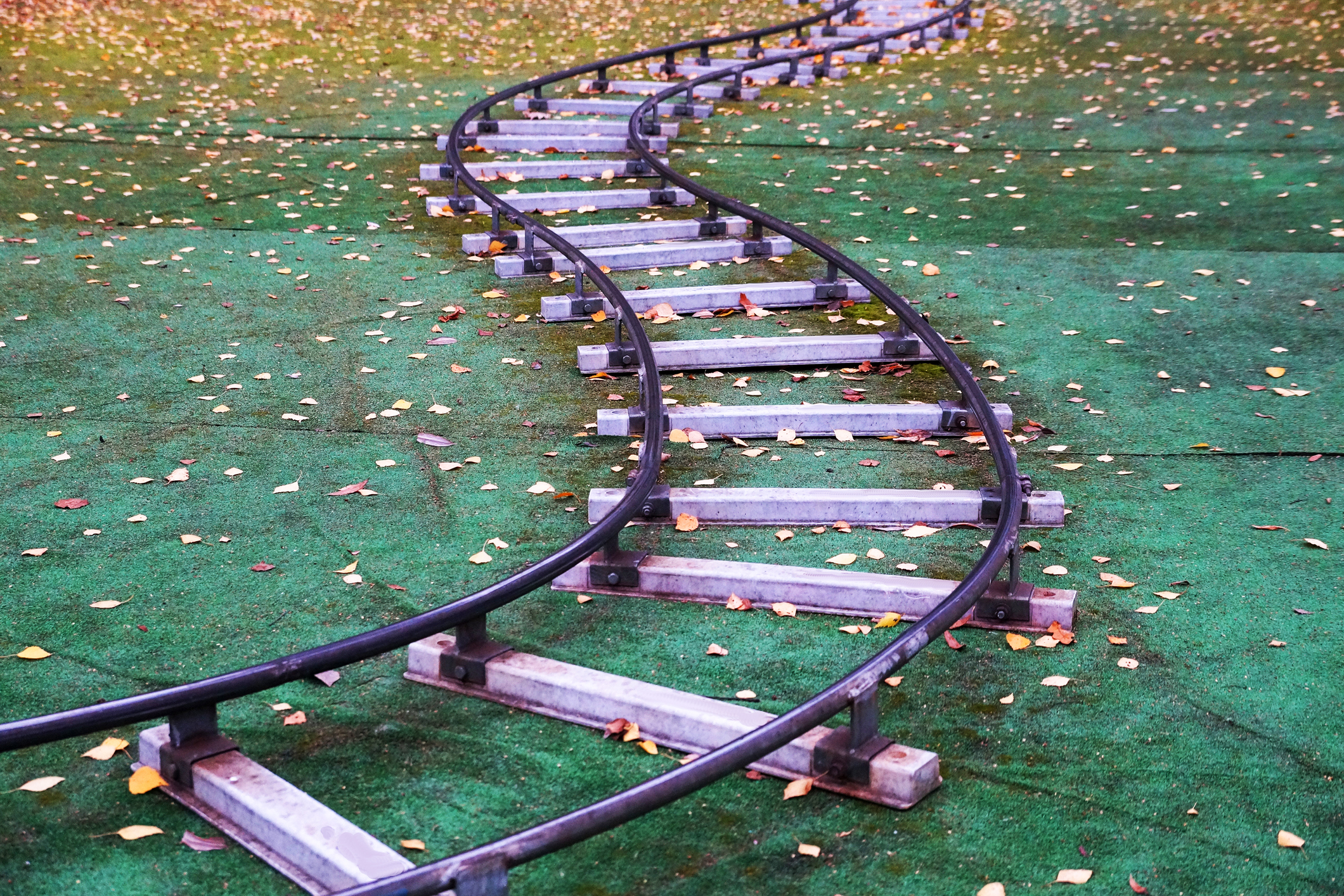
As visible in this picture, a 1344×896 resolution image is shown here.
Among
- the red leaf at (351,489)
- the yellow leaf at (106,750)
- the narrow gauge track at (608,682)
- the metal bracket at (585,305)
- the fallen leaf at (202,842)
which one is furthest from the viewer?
the metal bracket at (585,305)

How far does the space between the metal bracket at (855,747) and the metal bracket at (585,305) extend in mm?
4529

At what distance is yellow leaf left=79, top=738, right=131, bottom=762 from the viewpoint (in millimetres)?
3730

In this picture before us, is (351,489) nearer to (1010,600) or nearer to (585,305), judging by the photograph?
(585,305)

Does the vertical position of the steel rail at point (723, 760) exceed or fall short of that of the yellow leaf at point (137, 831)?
it exceeds it

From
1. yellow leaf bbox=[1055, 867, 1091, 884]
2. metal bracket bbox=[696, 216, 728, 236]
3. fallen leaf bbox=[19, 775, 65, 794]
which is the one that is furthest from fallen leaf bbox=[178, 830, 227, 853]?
metal bracket bbox=[696, 216, 728, 236]

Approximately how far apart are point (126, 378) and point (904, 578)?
4471 mm

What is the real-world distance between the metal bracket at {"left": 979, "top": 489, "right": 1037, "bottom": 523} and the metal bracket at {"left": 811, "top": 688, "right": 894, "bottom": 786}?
1.83 metres

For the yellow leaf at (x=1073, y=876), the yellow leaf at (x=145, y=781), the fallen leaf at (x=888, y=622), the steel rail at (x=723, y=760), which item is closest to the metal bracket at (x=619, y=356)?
the steel rail at (x=723, y=760)

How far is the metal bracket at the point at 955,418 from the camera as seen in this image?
6.13 m

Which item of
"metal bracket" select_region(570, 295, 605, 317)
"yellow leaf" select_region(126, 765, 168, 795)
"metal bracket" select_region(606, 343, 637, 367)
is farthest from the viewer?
"metal bracket" select_region(570, 295, 605, 317)

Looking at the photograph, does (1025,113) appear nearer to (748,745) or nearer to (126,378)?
(126,378)

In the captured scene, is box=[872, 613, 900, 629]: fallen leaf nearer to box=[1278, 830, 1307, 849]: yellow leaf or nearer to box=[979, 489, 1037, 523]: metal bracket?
box=[979, 489, 1037, 523]: metal bracket

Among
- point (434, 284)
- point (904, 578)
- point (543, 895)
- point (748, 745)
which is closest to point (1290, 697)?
point (904, 578)

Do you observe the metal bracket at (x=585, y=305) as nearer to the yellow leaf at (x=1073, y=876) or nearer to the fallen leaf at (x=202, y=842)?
the fallen leaf at (x=202, y=842)
